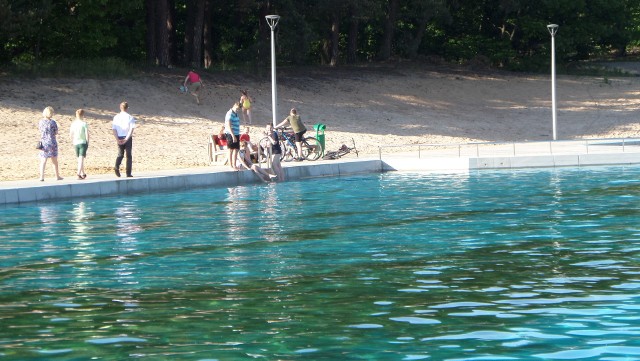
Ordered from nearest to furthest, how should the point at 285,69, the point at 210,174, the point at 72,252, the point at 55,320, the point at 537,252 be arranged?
1. the point at 55,320
2. the point at 537,252
3. the point at 72,252
4. the point at 210,174
5. the point at 285,69

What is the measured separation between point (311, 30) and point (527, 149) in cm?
1683

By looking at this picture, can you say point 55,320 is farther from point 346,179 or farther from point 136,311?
point 346,179

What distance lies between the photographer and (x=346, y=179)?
25453 mm

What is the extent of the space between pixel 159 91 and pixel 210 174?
17.7 meters

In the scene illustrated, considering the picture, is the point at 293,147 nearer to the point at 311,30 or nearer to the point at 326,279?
the point at 326,279

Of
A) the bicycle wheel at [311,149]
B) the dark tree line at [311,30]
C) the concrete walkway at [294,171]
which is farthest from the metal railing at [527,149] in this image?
the dark tree line at [311,30]

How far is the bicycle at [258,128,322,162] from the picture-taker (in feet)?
95.2

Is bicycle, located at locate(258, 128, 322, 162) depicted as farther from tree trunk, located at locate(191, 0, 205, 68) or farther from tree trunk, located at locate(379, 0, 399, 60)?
tree trunk, located at locate(379, 0, 399, 60)

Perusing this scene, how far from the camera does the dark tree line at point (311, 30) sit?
148ft

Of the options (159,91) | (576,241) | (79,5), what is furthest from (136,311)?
(79,5)

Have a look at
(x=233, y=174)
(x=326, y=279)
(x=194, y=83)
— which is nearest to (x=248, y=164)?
(x=233, y=174)

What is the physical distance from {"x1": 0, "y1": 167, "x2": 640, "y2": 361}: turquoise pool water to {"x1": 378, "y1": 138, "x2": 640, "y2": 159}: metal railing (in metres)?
9.85

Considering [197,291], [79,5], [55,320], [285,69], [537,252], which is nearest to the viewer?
[55,320]

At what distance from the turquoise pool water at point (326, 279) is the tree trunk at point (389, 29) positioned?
36.7 m
